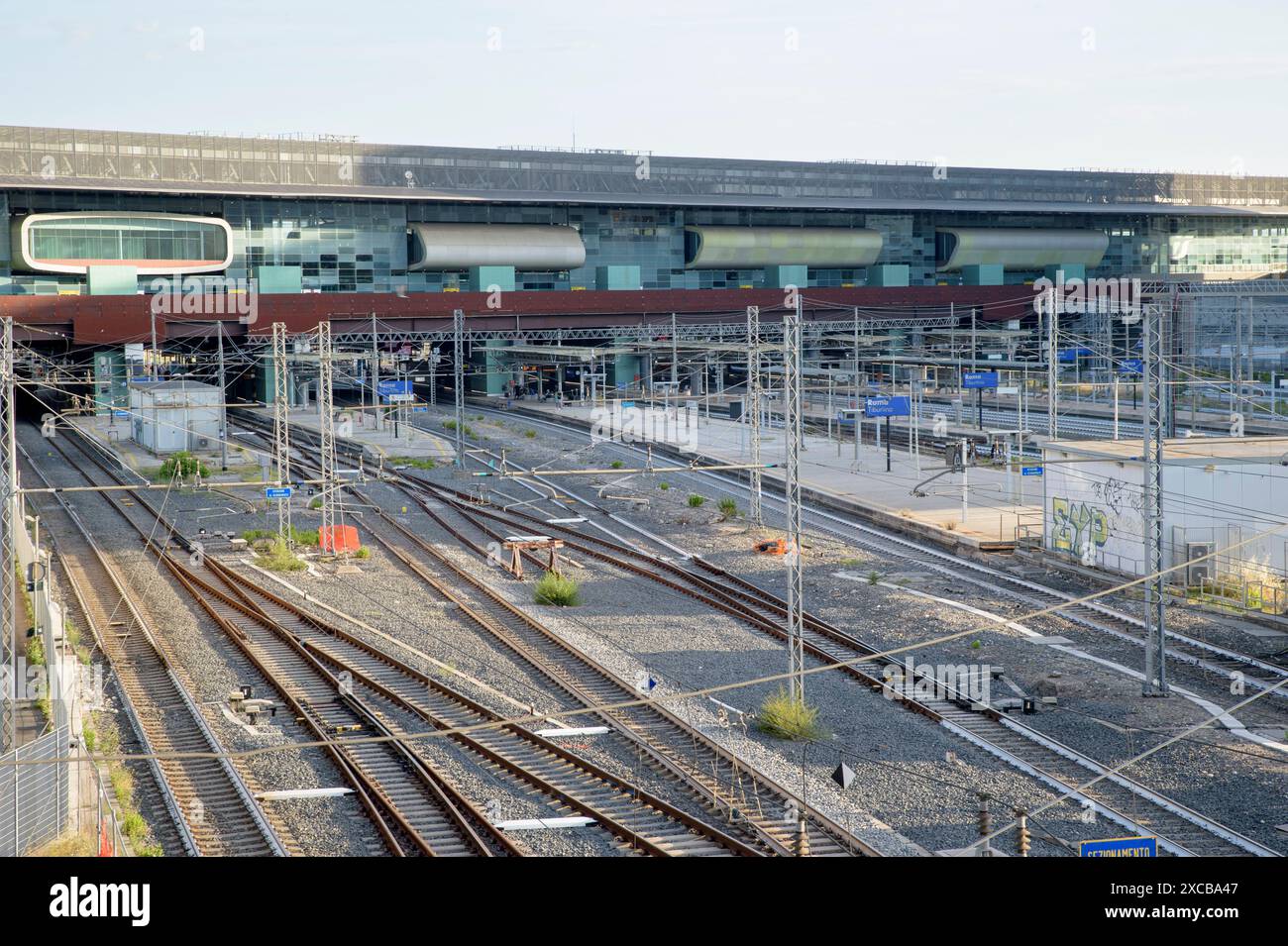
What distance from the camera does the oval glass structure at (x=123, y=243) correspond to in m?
55.6

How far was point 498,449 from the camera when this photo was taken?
45.0 metres

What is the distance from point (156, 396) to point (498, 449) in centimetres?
1181

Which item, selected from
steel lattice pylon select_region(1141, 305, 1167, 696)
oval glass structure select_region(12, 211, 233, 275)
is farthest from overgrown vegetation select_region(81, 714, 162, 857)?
oval glass structure select_region(12, 211, 233, 275)

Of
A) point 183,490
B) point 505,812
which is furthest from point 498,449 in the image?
point 505,812

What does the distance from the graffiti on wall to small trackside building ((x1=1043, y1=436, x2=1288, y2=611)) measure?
2 centimetres

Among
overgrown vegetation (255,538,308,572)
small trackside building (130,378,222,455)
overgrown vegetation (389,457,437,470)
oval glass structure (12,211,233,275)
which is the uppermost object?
oval glass structure (12,211,233,275)

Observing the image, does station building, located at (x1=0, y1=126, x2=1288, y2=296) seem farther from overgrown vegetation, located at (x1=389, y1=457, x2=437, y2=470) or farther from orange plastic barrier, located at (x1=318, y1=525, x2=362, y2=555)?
orange plastic barrier, located at (x1=318, y1=525, x2=362, y2=555)

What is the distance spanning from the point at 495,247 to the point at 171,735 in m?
50.3

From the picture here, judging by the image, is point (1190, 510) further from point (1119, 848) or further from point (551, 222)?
point (551, 222)

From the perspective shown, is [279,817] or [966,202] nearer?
[279,817]

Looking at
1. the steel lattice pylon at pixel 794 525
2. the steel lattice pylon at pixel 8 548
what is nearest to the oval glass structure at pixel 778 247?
the steel lattice pylon at pixel 794 525

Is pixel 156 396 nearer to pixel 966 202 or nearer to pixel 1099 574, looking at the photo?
pixel 1099 574

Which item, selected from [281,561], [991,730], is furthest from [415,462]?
[991,730]

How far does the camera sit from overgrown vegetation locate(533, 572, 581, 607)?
24359mm
